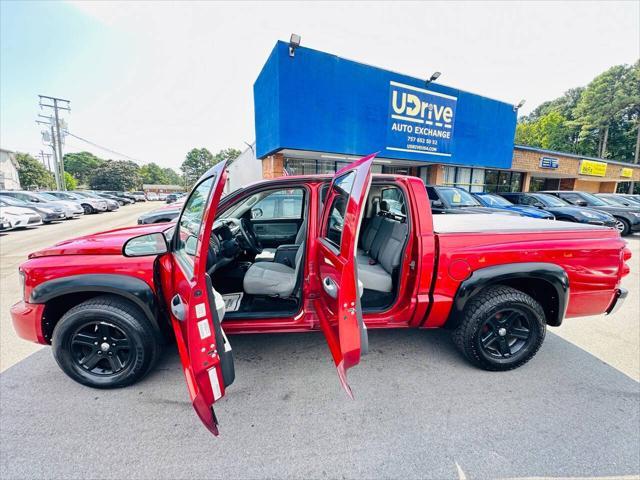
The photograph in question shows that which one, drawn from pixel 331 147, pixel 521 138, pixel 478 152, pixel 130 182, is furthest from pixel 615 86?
pixel 130 182

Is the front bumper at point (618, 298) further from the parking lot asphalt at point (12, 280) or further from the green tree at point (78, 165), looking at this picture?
the green tree at point (78, 165)

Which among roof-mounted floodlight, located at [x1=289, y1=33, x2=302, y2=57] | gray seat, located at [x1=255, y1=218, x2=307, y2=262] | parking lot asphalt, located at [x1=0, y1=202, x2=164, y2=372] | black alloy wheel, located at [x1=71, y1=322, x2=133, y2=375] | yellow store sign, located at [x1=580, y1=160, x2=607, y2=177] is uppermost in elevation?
roof-mounted floodlight, located at [x1=289, y1=33, x2=302, y2=57]

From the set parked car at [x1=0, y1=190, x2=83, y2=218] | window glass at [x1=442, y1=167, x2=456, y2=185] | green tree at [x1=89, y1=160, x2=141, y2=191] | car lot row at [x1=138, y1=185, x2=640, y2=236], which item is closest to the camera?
car lot row at [x1=138, y1=185, x2=640, y2=236]

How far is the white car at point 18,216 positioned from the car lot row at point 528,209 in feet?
19.5

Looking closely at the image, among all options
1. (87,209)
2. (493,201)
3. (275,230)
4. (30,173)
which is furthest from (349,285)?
(30,173)

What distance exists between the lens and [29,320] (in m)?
2.19

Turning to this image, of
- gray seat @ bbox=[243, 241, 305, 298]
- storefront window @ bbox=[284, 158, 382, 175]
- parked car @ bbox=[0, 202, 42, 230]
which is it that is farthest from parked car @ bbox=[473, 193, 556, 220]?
parked car @ bbox=[0, 202, 42, 230]

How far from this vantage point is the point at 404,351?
9.25ft

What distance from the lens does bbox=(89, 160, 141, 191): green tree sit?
67.7 metres

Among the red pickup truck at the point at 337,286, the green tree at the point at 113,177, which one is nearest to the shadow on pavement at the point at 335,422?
the red pickup truck at the point at 337,286

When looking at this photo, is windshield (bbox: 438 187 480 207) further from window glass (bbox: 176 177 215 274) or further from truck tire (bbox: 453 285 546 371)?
window glass (bbox: 176 177 215 274)

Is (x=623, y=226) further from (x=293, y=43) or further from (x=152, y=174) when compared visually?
(x=152, y=174)

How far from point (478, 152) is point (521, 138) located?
41.7 meters

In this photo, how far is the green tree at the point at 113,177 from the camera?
67.7 m
